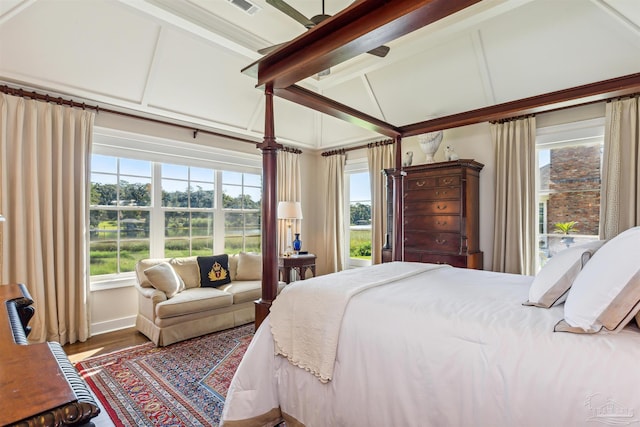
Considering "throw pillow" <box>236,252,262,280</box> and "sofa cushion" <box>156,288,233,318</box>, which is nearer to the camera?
"sofa cushion" <box>156,288,233,318</box>

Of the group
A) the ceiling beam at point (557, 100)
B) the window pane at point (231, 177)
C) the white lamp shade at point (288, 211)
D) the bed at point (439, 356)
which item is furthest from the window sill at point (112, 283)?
the ceiling beam at point (557, 100)

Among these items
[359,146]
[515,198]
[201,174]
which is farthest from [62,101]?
[515,198]

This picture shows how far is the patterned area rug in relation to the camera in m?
2.04

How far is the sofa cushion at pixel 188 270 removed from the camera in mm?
3695

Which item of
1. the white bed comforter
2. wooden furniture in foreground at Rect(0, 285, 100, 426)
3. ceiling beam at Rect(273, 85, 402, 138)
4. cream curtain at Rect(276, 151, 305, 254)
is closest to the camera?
wooden furniture in foreground at Rect(0, 285, 100, 426)

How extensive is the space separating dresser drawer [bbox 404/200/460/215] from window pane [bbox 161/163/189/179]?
9.51ft

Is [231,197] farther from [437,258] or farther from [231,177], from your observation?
[437,258]

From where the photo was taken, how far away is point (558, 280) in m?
1.45

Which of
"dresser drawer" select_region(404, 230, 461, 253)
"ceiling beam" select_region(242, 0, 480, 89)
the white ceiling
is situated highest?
the white ceiling

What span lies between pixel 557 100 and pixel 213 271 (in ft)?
11.9

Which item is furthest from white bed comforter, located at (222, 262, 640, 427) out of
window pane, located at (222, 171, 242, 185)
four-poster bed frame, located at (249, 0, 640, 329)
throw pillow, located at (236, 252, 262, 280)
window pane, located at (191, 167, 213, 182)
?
window pane, located at (222, 171, 242, 185)

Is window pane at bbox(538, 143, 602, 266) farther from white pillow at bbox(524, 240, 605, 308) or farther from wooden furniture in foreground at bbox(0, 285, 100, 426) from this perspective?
wooden furniture in foreground at bbox(0, 285, 100, 426)

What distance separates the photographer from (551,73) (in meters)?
3.23

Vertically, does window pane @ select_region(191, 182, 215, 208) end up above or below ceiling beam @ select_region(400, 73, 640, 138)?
below
